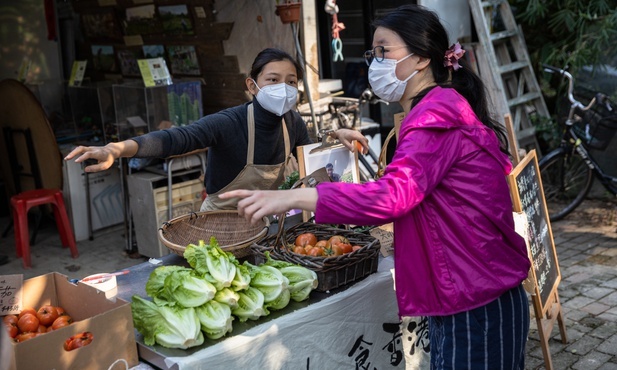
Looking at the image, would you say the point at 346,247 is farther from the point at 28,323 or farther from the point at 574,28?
the point at 574,28

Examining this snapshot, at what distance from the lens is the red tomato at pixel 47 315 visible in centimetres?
287

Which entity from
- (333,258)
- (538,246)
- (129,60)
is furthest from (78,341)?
(129,60)

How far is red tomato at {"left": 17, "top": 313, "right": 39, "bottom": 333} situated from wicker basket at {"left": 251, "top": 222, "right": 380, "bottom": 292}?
104cm

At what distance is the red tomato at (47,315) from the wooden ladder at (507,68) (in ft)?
19.9

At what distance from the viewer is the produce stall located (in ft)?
8.80

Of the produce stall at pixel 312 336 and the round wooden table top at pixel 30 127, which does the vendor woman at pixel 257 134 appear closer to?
the produce stall at pixel 312 336

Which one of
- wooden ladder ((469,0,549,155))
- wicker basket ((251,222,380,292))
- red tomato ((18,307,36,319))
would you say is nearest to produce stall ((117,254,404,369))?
wicker basket ((251,222,380,292))

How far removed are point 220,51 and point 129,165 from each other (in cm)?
155

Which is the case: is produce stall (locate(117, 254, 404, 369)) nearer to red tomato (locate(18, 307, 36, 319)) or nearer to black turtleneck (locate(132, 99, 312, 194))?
red tomato (locate(18, 307, 36, 319))

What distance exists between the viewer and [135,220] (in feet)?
23.2

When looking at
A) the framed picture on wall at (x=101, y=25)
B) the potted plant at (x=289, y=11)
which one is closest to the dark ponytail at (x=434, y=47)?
the potted plant at (x=289, y=11)

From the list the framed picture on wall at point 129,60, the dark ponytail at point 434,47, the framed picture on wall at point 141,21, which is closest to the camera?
the dark ponytail at point 434,47

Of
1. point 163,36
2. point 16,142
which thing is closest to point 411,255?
point 163,36

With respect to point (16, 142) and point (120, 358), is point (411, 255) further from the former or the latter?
point (16, 142)
